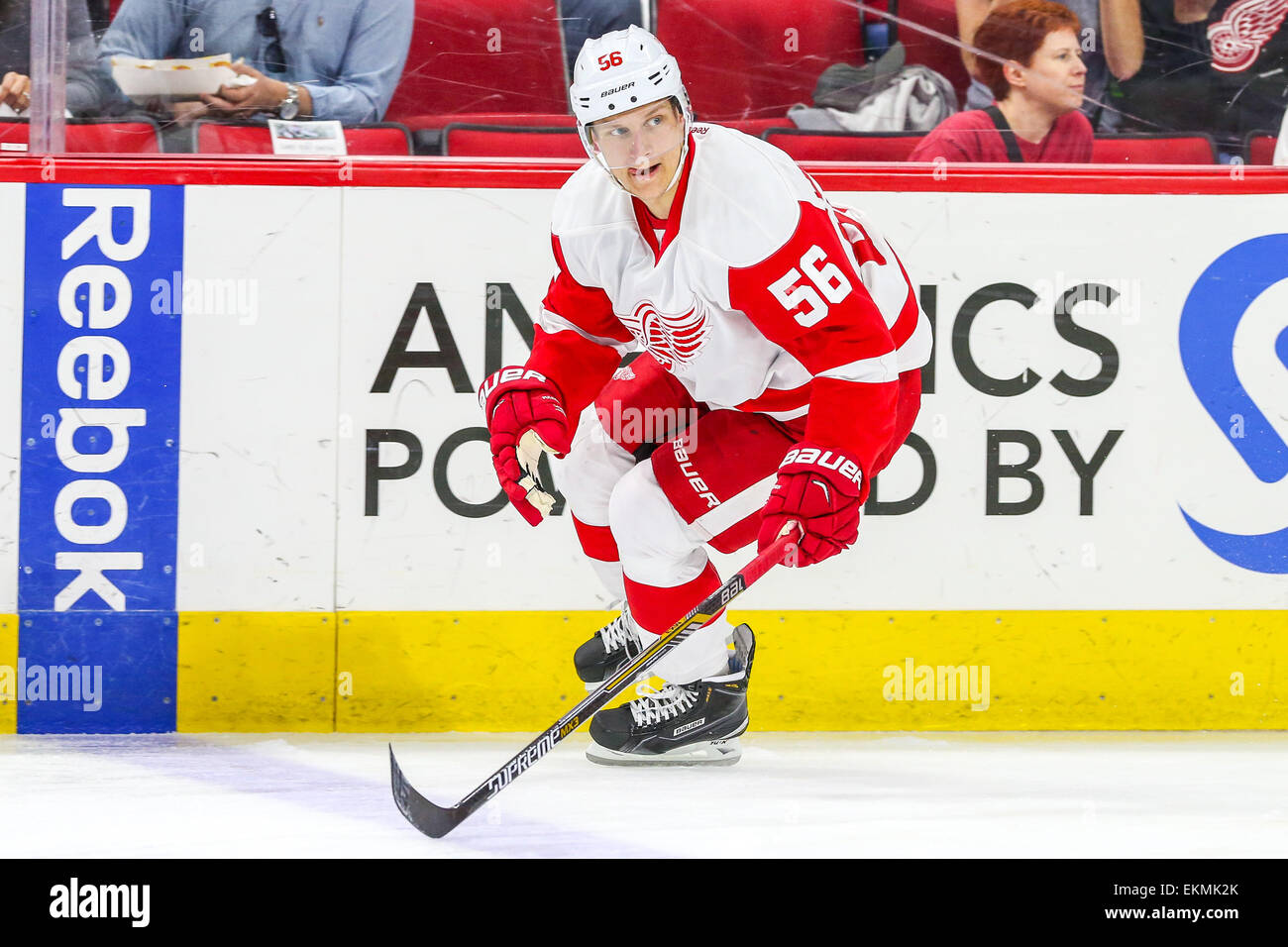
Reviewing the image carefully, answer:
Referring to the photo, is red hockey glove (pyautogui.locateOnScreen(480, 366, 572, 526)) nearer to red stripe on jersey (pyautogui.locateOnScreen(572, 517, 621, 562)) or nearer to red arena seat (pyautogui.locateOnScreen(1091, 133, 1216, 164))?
red stripe on jersey (pyautogui.locateOnScreen(572, 517, 621, 562))

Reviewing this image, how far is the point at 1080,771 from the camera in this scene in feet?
8.45

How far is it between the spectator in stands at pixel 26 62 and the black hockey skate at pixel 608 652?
4.80 ft

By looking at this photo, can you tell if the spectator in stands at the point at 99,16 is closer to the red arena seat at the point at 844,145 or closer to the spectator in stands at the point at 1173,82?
the red arena seat at the point at 844,145

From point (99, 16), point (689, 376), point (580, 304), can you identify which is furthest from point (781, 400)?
point (99, 16)

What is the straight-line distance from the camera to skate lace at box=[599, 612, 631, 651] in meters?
2.70

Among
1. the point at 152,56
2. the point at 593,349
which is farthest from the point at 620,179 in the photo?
the point at 152,56

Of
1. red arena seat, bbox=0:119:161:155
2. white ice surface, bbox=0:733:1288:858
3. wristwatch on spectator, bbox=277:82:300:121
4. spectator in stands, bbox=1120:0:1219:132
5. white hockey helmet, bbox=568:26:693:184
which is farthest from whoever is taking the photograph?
spectator in stands, bbox=1120:0:1219:132

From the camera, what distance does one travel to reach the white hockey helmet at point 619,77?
2176mm

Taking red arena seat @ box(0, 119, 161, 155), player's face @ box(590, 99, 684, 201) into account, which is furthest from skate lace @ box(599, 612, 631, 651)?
red arena seat @ box(0, 119, 161, 155)

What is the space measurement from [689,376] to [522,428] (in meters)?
0.30

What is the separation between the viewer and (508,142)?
9.68 ft

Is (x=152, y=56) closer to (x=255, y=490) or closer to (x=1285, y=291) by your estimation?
(x=255, y=490)

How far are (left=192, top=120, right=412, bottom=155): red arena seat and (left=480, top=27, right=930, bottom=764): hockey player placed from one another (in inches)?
23.8

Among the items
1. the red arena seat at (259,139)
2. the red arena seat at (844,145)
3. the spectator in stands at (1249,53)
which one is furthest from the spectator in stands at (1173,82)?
the red arena seat at (259,139)
